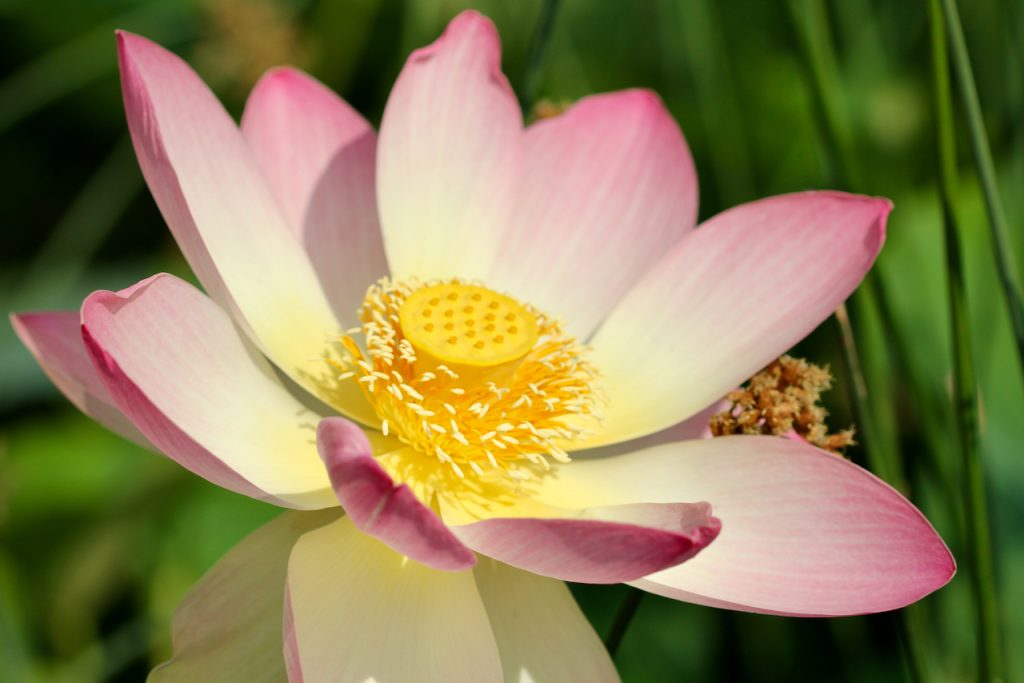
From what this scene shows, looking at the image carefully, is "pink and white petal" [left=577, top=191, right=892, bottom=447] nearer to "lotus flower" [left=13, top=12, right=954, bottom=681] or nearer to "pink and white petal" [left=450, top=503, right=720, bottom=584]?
"lotus flower" [left=13, top=12, right=954, bottom=681]

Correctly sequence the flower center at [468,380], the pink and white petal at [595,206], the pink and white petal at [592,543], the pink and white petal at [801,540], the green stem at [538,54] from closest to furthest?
the pink and white petal at [592,543], the pink and white petal at [801,540], the flower center at [468,380], the green stem at [538,54], the pink and white petal at [595,206]

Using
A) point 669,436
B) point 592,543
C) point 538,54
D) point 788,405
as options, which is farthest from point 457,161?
point 592,543

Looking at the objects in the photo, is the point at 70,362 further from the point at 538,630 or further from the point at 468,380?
the point at 538,630

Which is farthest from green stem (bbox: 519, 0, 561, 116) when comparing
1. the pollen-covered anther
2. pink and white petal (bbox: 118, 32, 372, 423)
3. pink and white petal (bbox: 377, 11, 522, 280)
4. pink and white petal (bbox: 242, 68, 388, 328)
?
the pollen-covered anther

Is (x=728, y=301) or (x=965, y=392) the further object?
(x=728, y=301)

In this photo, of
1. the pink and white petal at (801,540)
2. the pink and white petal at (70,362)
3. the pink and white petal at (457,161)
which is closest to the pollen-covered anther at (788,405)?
the pink and white petal at (801,540)

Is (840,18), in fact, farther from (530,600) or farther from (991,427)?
(530,600)

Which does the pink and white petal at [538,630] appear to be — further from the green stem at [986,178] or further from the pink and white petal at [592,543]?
the green stem at [986,178]
